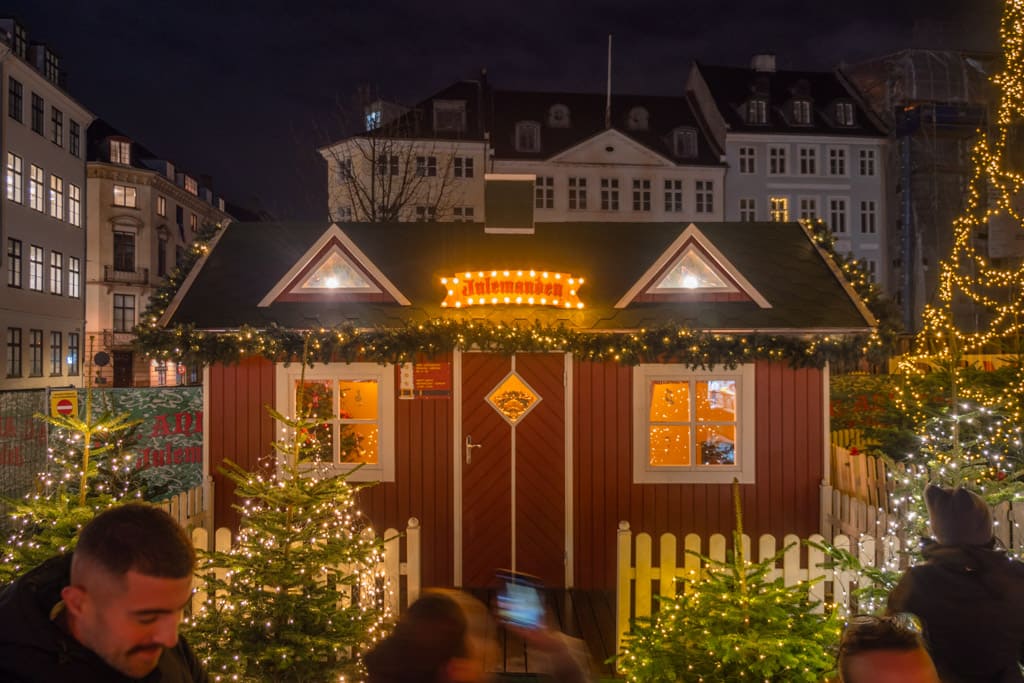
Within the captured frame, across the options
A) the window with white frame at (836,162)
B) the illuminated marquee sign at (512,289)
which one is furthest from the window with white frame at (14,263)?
the window with white frame at (836,162)

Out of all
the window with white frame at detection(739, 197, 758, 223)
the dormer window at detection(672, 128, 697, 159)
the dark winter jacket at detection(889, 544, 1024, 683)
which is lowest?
the dark winter jacket at detection(889, 544, 1024, 683)

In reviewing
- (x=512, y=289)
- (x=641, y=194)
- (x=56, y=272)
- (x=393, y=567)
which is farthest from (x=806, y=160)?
(x=393, y=567)

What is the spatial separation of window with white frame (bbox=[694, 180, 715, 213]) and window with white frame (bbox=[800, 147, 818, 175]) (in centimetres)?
566

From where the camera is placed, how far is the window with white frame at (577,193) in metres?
41.2

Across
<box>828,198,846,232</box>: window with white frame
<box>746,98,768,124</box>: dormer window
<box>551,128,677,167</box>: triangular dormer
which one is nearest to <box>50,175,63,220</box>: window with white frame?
<box>551,128,677,167</box>: triangular dormer

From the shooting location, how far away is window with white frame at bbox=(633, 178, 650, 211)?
41781 millimetres

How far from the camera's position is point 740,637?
4.61 metres

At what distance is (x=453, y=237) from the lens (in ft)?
36.4

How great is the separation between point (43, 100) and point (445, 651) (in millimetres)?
40741

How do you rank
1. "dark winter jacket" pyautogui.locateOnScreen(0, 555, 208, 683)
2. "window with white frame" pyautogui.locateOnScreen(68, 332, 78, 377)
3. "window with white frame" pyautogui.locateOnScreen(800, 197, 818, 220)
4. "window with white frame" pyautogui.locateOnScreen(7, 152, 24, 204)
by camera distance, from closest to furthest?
"dark winter jacket" pyautogui.locateOnScreen(0, 555, 208, 683)
"window with white frame" pyautogui.locateOnScreen(7, 152, 24, 204)
"window with white frame" pyautogui.locateOnScreen(68, 332, 78, 377)
"window with white frame" pyautogui.locateOnScreen(800, 197, 818, 220)

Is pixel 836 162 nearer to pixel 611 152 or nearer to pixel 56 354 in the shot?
pixel 611 152

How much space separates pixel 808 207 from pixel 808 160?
2.75 m

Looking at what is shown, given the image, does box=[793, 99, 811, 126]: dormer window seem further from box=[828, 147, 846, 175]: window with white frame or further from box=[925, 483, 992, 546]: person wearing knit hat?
box=[925, 483, 992, 546]: person wearing knit hat

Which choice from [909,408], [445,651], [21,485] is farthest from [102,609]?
[909,408]
